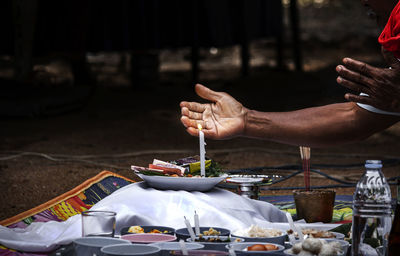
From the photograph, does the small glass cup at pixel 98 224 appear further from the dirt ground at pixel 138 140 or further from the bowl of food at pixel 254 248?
the dirt ground at pixel 138 140

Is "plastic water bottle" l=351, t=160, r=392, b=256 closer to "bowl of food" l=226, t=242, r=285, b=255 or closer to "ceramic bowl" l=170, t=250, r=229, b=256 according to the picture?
"bowl of food" l=226, t=242, r=285, b=255

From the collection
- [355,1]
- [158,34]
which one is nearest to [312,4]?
[355,1]

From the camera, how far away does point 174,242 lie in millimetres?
1862

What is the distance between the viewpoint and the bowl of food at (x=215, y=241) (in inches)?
75.0

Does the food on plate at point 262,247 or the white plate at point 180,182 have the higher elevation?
the white plate at point 180,182

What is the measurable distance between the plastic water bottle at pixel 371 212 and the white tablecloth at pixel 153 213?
637mm

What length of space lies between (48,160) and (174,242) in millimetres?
3838

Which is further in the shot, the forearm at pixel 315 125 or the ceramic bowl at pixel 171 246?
the forearm at pixel 315 125

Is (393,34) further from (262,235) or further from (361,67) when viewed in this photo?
(262,235)

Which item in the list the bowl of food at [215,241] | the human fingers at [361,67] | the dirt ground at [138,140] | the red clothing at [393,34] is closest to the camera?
the bowl of food at [215,241]

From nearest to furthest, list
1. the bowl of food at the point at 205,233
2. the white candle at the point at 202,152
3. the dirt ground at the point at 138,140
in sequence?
1. the bowl of food at the point at 205,233
2. the white candle at the point at 202,152
3. the dirt ground at the point at 138,140

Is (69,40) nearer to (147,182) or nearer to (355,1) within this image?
(147,182)

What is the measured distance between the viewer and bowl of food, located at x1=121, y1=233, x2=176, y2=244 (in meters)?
1.92

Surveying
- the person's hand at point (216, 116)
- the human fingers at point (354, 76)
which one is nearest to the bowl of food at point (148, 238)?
the person's hand at point (216, 116)
